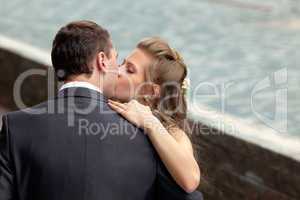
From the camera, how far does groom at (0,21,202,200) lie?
2.70 meters

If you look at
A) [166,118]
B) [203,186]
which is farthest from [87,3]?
[166,118]

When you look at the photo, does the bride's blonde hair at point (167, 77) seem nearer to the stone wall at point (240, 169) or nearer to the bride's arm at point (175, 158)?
the bride's arm at point (175, 158)

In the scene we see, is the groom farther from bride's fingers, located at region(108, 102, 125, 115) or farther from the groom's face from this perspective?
the groom's face

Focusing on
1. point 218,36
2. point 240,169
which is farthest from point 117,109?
point 218,36

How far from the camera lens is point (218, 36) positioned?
12016 mm

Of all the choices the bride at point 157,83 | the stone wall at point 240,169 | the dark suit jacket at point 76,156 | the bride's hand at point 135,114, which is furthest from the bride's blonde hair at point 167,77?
the stone wall at point 240,169

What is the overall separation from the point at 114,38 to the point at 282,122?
214 inches

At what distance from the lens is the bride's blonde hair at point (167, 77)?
11.2ft

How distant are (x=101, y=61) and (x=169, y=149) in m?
0.48

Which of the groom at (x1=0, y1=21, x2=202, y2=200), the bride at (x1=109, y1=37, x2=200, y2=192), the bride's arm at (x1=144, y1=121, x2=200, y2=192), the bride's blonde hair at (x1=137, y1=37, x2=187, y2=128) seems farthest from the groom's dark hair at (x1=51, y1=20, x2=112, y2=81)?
the bride's blonde hair at (x1=137, y1=37, x2=187, y2=128)

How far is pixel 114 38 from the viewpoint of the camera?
11.8 metres

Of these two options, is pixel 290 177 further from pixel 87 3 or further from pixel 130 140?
pixel 87 3

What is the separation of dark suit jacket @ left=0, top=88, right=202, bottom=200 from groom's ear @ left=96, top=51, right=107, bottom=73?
0.38ft

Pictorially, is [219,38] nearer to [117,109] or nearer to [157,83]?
[157,83]
